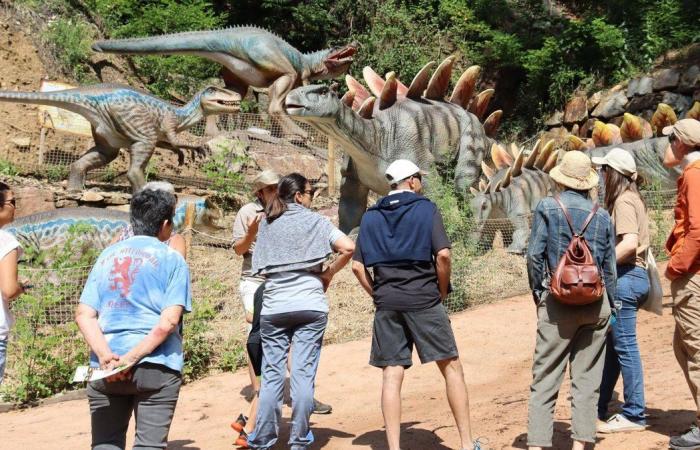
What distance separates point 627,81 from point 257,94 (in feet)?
23.8

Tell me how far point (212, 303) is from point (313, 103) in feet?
6.38

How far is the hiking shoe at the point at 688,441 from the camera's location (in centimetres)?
376

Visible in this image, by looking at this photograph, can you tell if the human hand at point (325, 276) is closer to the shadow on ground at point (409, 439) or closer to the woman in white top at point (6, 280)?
the shadow on ground at point (409, 439)

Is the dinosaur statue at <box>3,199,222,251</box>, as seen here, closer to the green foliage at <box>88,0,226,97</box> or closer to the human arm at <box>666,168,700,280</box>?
the human arm at <box>666,168,700,280</box>

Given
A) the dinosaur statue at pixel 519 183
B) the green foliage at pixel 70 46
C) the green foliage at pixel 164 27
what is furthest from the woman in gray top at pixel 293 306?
the green foliage at pixel 164 27

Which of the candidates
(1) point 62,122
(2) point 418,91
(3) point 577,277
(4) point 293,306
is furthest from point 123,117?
(3) point 577,277

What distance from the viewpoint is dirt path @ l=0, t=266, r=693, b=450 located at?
14.3 feet

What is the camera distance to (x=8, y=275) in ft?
11.3

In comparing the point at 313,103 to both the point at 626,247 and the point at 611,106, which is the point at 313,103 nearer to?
the point at 626,247

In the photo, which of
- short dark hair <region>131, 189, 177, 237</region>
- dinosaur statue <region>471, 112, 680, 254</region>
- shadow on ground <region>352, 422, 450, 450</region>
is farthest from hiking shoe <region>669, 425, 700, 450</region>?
dinosaur statue <region>471, 112, 680, 254</region>

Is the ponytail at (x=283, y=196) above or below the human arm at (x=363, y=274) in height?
above

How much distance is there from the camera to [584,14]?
18.8 meters

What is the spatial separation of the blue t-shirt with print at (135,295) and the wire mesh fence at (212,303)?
3.18 m

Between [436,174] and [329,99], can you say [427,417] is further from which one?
[436,174]
